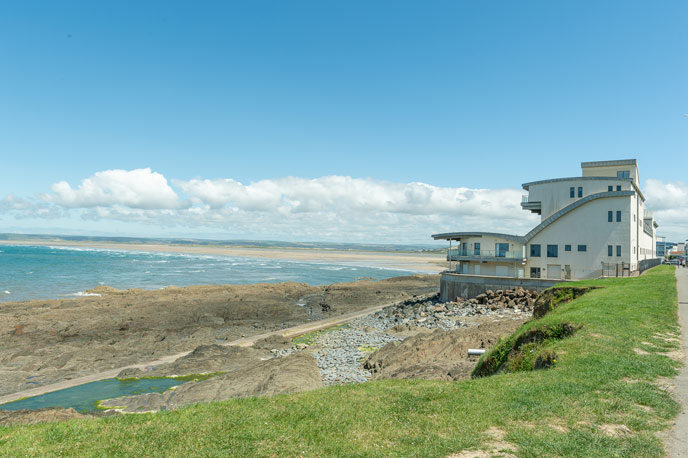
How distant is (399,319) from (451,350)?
1603cm

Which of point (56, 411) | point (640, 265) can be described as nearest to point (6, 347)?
point (56, 411)

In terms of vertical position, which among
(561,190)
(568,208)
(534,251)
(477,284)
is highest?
(561,190)

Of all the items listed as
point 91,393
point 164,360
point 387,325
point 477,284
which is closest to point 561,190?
point 477,284

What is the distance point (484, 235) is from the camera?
145ft

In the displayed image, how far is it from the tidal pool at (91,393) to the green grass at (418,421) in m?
12.1

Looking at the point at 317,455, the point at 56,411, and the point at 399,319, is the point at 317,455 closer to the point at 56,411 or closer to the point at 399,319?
the point at 56,411

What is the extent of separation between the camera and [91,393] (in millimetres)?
20078

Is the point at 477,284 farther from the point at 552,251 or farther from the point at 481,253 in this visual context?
the point at 552,251

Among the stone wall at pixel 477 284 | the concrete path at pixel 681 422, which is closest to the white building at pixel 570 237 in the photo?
the stone wall at pixel 477 284

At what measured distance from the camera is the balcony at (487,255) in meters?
42.2

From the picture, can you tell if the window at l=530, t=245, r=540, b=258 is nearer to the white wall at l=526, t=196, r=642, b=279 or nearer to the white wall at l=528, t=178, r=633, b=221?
the white wall at l=526, t=196, r=642, b=279

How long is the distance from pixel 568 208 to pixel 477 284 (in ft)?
36.6

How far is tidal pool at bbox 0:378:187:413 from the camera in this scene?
18297 mm

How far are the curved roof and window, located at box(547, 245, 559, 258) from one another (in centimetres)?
188
